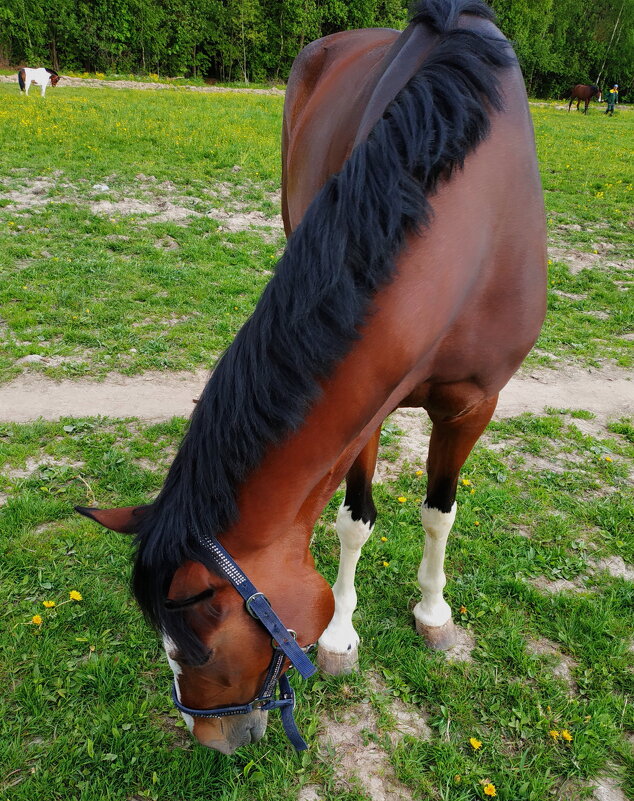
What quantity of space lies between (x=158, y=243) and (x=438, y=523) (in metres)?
5.72

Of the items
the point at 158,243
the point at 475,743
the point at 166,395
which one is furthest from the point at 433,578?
the point at 158,243

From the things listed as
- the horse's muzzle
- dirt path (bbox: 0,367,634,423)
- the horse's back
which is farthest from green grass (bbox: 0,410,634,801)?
the horse's back

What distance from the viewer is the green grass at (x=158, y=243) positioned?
4.79 meters

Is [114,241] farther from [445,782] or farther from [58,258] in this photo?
[445,782]

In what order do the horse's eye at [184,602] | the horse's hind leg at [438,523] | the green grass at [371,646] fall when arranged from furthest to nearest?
the horse's hind leg at [438,523]
the green grass at [371,646]
the horse's eye at [184,602]

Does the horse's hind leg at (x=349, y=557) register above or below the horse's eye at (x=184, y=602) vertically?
below

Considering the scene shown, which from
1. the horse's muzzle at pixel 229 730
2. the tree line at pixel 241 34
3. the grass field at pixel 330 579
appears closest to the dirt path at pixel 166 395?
the grass field at pixel 330 579

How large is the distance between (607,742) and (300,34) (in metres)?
39.8

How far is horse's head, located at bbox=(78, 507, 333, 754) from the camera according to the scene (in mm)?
1213

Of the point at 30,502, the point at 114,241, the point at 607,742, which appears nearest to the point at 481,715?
the point at 607,742

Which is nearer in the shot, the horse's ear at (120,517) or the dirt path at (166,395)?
the horse's ear at (120,517)

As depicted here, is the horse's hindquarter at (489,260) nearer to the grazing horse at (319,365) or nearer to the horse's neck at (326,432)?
the grazing horse at (319,365)

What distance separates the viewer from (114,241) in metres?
6.62

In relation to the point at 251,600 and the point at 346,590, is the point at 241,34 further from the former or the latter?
the point at 251,600
